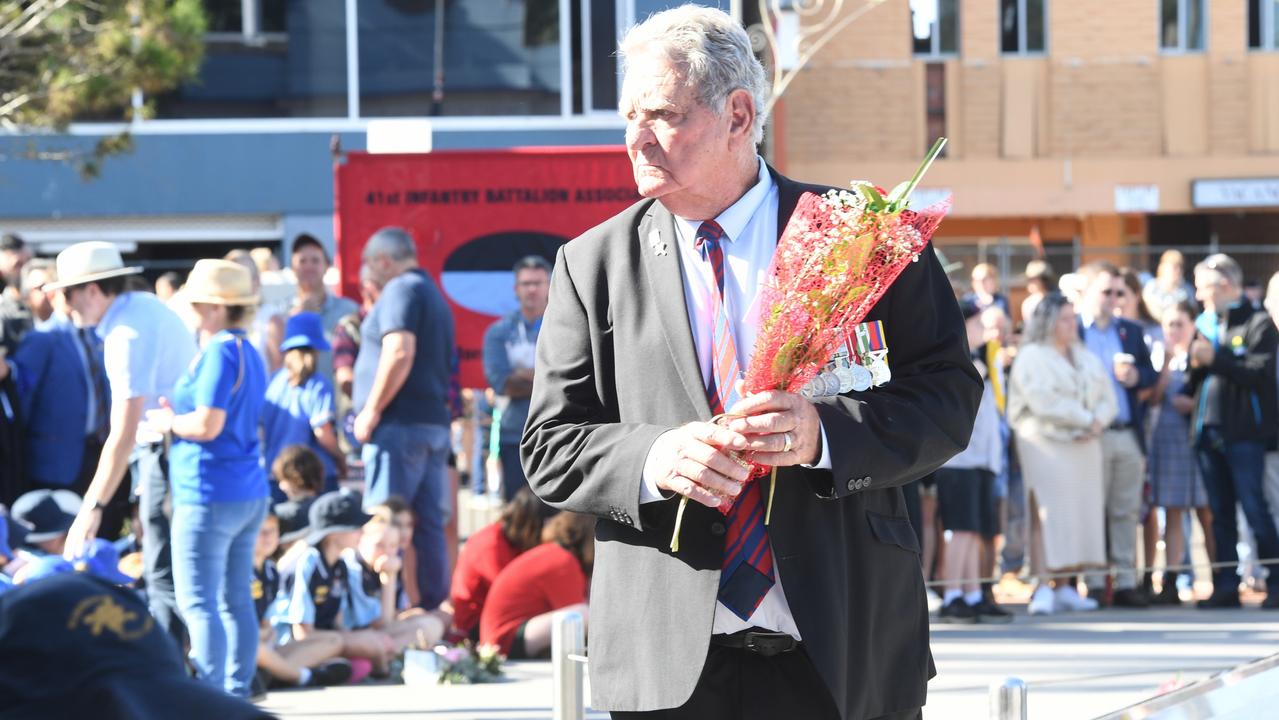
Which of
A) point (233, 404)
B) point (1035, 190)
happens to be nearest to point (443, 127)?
point (1035, 190)

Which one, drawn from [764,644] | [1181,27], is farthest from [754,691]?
[1181,27]

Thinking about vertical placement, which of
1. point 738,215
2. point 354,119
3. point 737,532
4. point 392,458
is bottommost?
point 392,458

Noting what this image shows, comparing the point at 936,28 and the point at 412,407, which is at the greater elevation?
the point at 936,28

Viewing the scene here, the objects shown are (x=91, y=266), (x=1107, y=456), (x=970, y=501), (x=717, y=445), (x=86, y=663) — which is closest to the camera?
(x=86, y=663)

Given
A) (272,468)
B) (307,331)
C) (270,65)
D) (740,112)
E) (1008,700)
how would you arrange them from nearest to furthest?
(740,112) < (1008,700) < (272,468) < (307,331) < (270,65)

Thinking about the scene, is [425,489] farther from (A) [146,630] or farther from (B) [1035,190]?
(B) [1035,190]

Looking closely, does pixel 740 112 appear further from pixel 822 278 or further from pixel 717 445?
pixel 717 445

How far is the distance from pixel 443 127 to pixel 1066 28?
31.7ft

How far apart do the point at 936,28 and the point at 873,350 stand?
71.1ft

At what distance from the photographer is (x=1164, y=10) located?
23.4 meters

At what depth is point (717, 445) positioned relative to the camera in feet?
8.02

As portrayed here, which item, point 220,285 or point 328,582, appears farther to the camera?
point 328,582

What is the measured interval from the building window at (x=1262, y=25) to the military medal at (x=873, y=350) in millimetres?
22965

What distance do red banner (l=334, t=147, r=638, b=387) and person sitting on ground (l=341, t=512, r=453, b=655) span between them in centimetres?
211
